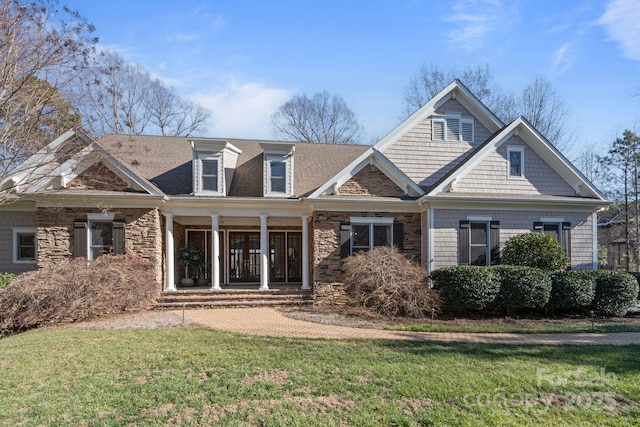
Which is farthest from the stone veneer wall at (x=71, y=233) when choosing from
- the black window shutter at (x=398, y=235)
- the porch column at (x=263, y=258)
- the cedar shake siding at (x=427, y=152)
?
the cedar shake siding at (x=427, y=152)

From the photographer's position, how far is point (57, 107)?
11.4 metres

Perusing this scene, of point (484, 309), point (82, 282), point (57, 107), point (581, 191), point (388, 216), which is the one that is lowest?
point (484, 309)

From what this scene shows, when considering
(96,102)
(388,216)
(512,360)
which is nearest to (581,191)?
(388,216)

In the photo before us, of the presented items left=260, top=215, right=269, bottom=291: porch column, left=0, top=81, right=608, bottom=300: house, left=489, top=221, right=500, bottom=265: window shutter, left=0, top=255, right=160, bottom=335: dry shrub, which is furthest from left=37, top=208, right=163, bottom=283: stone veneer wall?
left=489, top=221, right=500, bottom=265: window shutter

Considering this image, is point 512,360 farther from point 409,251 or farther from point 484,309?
point 409,251

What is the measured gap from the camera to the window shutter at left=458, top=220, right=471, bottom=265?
12.5 metres

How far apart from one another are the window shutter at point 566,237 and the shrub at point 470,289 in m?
4.30

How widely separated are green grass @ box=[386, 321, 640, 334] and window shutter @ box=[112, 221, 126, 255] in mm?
8733

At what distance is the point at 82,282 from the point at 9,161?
14.3 feet

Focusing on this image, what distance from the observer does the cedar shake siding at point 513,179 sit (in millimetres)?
12883

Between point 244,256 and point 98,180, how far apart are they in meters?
6.07

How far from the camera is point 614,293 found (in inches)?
422

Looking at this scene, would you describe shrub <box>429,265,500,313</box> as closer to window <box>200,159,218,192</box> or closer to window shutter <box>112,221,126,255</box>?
window <box>200,159,218,192</box>

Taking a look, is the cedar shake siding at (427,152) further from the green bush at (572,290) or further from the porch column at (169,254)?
the porch column at (169,254)
